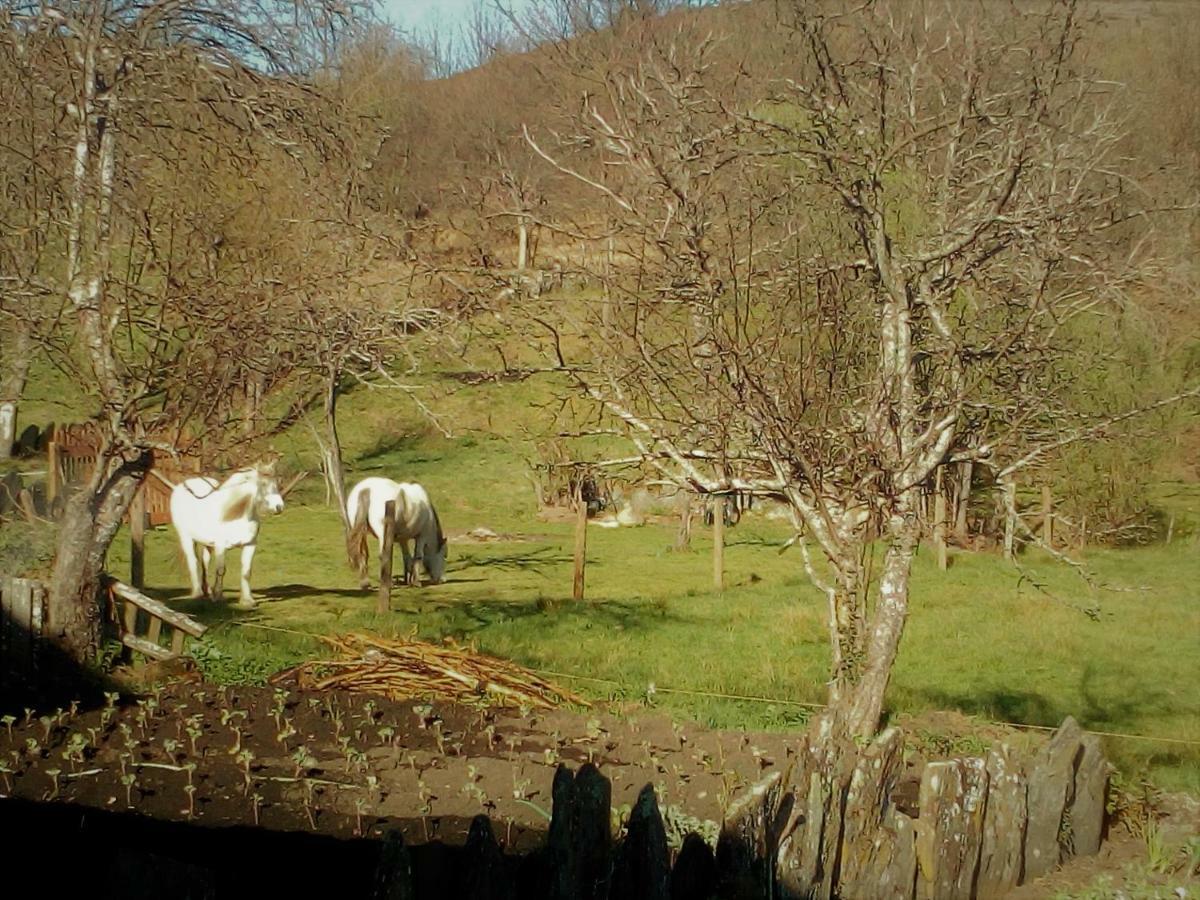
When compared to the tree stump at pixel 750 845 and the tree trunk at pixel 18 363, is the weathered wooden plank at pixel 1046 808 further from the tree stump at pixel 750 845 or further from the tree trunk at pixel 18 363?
the tree trunk at pixel 18 363

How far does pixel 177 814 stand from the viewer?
20.1 ft

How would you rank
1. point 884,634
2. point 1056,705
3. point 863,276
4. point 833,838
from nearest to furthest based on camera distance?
point 833,838
point 884,634
point 863,276
point 1056,705

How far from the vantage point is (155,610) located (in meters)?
9.48

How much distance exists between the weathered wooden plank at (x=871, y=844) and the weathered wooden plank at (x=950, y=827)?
0.30ft

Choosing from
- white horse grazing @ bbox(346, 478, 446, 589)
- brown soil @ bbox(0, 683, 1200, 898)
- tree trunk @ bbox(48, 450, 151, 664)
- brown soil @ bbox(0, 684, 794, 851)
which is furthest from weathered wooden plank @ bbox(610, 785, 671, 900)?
white horse grazing @ bbox(346, 478, 446, 589)

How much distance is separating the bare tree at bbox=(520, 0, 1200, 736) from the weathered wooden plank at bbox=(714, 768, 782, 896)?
2892 mm

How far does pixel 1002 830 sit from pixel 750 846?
4.36ft

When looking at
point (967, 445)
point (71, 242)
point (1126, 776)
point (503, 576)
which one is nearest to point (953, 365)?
point (967, 445)

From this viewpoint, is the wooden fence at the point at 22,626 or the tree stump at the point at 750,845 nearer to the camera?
the tree stump at the point at 750,845

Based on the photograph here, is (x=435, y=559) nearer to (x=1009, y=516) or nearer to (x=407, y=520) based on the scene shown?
(x=407, y=520)

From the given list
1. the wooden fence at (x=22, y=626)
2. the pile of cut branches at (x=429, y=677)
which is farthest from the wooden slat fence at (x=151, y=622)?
the pile of cut branches at (x=429, y=677)

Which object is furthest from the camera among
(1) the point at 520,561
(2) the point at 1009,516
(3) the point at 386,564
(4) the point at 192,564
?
(1) the point at 520,561

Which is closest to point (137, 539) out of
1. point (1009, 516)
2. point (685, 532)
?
point (1009, 516)

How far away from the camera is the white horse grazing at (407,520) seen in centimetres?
1852
